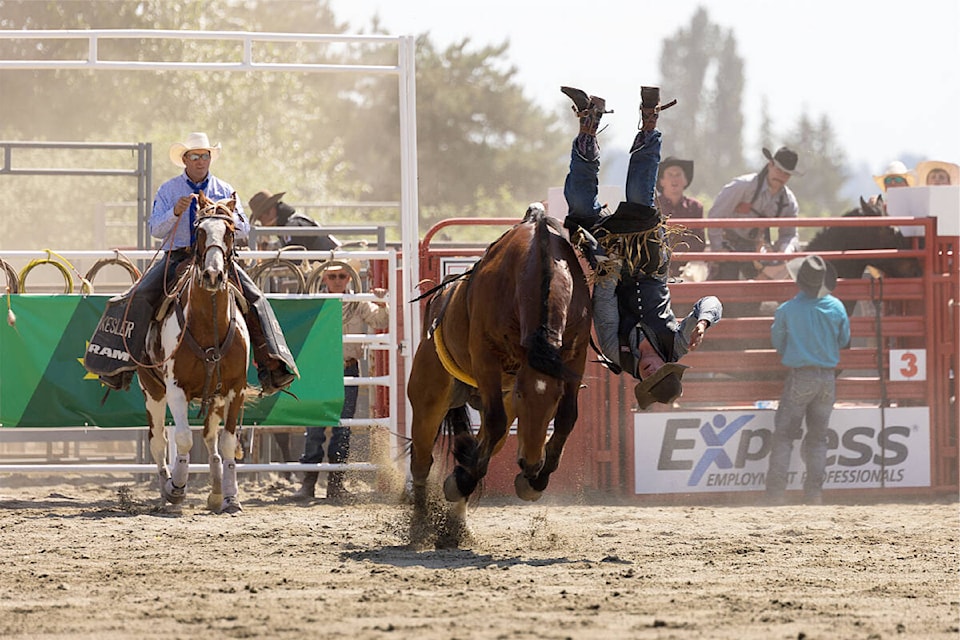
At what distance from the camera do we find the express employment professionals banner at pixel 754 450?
35.4ft

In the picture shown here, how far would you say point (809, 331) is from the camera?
10.6m

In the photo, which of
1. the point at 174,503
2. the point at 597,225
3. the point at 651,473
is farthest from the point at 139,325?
the point at 651,473

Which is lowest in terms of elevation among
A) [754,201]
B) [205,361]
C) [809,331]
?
[205,361]

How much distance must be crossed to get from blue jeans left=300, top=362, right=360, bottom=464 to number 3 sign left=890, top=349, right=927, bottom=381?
13.8 ft

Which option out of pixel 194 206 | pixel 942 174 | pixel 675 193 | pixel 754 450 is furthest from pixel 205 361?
pixel 942 174

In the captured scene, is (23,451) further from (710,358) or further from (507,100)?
(507,100)

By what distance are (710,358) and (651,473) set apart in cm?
101

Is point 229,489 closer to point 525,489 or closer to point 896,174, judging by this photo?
point 525,489

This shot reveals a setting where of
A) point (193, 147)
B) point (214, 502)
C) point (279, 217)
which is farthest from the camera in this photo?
point (279, 217)

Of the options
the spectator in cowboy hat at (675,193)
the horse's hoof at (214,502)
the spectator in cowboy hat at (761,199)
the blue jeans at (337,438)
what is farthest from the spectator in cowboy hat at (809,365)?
the horse's hoof at (214,502)

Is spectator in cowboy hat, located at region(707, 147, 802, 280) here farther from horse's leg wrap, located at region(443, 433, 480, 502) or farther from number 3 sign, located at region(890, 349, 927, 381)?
horse's leg wrap, located at region(443, 433, 480, 502)

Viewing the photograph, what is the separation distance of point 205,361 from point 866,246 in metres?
5.67

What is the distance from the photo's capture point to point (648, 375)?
7.12m

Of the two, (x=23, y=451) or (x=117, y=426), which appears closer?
(x=117, y=426)
